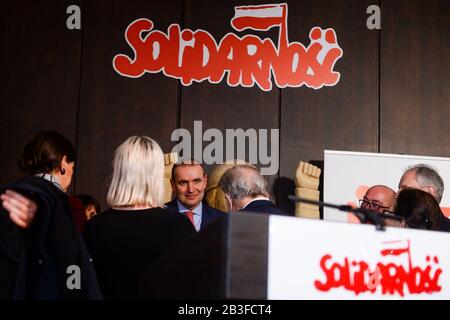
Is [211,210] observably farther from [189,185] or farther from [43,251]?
[43,251]

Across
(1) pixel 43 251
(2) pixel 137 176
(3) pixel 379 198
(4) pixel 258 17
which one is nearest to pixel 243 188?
(2) pixel 137 176

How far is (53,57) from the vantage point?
5.10 metres

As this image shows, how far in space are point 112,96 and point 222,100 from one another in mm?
817

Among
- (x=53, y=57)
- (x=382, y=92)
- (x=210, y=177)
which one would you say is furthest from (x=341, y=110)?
(x=53, y=57)

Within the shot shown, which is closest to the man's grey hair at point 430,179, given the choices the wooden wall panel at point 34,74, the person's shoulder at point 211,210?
the person's shoulder at point 211,210

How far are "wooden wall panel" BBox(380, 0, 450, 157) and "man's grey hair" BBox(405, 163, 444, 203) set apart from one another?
0.64 metres

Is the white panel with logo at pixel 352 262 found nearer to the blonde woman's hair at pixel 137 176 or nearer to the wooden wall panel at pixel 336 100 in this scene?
the blonde woman's hair at pixel 137 176

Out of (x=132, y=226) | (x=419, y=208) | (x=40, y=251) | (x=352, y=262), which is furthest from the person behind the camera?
(x=419, y=208)

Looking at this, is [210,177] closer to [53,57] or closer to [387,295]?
Answer: [53,57]

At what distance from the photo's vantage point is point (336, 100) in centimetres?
524

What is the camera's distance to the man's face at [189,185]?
4.46 meters

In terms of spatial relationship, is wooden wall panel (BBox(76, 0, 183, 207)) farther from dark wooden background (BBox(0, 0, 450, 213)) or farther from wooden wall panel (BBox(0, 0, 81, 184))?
wooden wall panel (BBox(0, 0, 81, 184))

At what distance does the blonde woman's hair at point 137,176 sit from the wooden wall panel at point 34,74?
2.82 m
